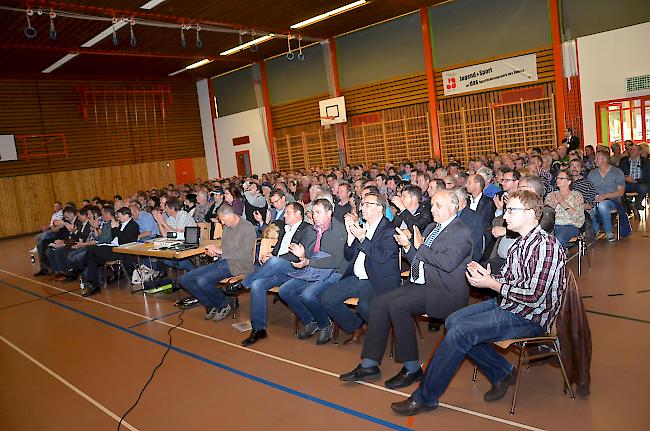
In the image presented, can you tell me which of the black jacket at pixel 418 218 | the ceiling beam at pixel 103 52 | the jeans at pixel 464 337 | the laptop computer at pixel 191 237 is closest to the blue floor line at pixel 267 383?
the jeans at pixel 464 337

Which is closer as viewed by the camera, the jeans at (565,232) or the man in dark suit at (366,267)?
the man in dark suit at (366,267)

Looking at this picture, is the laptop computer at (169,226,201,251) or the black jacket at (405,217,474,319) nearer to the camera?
the black jacket at (405,217,474,319)

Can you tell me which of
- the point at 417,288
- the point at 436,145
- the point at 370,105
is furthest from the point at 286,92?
the point at 417,288

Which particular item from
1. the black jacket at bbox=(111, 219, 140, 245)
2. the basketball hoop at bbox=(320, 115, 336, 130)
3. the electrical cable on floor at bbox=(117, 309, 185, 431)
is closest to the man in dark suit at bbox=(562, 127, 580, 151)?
the basketball hoop at bbox=(320, 115, 336, 130)

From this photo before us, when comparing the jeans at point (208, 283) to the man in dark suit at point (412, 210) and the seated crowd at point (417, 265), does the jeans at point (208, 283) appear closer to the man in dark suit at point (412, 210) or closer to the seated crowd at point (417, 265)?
the seated crowd at point (417, 265)

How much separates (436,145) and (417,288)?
40.1ft

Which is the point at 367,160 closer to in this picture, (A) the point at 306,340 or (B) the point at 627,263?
(B) the point at 627,263

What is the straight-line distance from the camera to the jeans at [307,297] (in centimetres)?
514

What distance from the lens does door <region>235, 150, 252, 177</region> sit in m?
22.1

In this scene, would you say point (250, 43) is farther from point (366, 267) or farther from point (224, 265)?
point (366, 267)

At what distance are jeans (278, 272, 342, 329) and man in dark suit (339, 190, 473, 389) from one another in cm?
105

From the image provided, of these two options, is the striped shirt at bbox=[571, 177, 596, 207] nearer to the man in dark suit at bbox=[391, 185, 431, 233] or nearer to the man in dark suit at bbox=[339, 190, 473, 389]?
the man in dark suit at bbox=[391, 185, 431, 233]

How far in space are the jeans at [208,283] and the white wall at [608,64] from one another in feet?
34.6

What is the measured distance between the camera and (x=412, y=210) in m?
5.97
